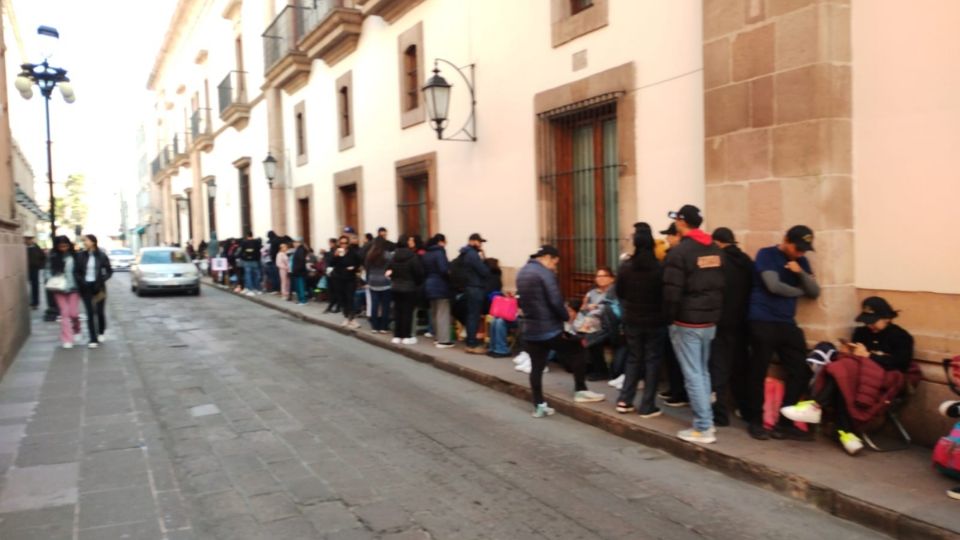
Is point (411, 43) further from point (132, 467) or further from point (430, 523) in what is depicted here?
point (430, 523)

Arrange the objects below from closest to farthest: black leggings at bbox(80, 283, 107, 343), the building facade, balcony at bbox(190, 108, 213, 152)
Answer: the building facade → black leggings at bbox(80, 283, 107, 343) → balcony at bbox(190, 108, 213, 152)

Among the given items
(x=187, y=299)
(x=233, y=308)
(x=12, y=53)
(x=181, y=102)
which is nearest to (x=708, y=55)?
(x=233, y=308)

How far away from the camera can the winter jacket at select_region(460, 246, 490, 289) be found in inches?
392

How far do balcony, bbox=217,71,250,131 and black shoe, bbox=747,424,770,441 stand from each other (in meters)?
22.4

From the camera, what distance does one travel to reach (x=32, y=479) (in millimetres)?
5273

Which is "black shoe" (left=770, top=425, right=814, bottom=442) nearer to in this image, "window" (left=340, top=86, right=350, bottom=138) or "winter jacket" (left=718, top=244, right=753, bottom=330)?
"winter jacket" (left=718, top=244, right=753, bottom=330)

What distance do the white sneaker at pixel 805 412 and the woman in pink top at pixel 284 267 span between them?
583 inches

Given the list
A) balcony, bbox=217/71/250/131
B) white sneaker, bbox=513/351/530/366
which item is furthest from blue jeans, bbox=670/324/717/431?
balcony, bbox=217/71/250/131

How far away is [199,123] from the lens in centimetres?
3269

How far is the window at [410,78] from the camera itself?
14.0 m

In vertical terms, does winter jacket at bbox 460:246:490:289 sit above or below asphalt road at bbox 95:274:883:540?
above

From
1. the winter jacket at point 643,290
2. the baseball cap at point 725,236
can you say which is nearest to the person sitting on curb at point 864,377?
the baseball cap at point 725,236

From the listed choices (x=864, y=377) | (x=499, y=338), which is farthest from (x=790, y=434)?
(x=499, y=338)

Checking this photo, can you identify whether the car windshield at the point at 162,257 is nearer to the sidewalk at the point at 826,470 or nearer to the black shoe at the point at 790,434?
the sidewalk at the point at 826,470
